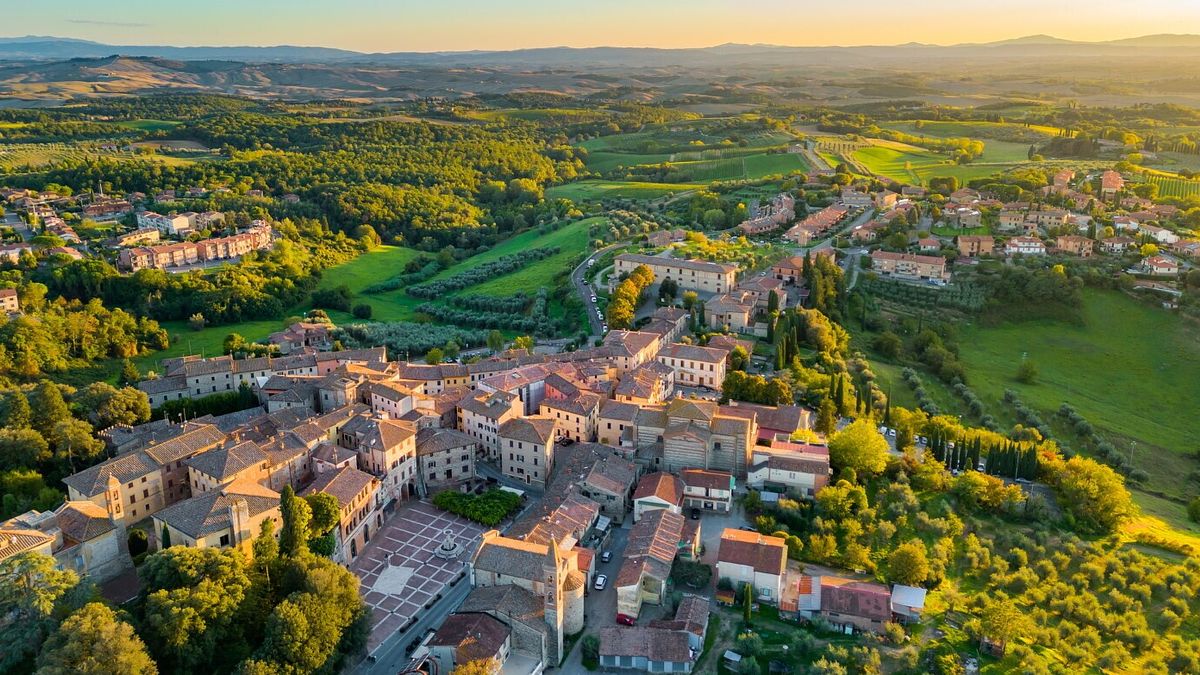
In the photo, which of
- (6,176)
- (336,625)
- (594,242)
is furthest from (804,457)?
(6,176)

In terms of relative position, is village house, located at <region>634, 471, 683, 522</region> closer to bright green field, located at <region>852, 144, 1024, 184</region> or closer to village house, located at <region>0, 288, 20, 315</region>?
village house, located at <region>0, 288, 20, 315</region>

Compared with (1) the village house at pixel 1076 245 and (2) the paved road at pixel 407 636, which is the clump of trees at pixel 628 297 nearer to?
(2) the paved road at pixel 407 636

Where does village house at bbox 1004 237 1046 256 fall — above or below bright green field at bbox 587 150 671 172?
below

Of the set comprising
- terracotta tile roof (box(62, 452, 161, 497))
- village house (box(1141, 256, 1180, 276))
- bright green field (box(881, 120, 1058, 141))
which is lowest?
terracotta tile roof (box(62, 452, 161, 497))

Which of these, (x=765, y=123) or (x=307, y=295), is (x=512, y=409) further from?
(x=765, y=123)

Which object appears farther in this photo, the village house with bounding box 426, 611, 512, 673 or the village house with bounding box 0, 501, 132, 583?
the village house with bounding box 0, 501, 132, 583

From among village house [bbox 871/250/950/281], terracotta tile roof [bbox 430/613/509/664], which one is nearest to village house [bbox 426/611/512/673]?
terracotta tile roof [bbox 430/613/509/664]
